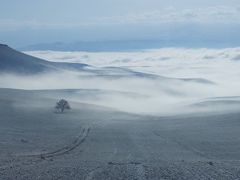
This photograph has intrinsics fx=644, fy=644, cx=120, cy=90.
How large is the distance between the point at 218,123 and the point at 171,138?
47.3 feet

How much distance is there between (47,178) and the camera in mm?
23438

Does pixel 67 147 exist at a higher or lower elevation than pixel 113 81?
lower

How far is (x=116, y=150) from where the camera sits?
122ft

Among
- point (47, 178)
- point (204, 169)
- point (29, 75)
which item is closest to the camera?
point (47, 178)

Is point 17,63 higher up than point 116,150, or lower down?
higher up

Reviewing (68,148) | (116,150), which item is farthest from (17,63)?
(116,150)

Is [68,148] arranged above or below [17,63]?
below

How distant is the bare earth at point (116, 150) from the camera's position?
2531cm

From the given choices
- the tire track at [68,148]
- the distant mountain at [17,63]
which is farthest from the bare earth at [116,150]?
the distant mountain at [17,63]

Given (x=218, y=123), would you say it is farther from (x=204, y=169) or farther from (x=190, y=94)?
(x=190, y=94)

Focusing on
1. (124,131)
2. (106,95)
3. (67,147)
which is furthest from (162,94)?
(67,147)

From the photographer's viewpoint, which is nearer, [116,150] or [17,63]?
[116,150]

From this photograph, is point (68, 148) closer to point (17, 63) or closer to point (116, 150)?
point (116, 150)

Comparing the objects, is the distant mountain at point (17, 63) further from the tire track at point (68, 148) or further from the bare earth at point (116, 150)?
the tire track at point (68, 148)
